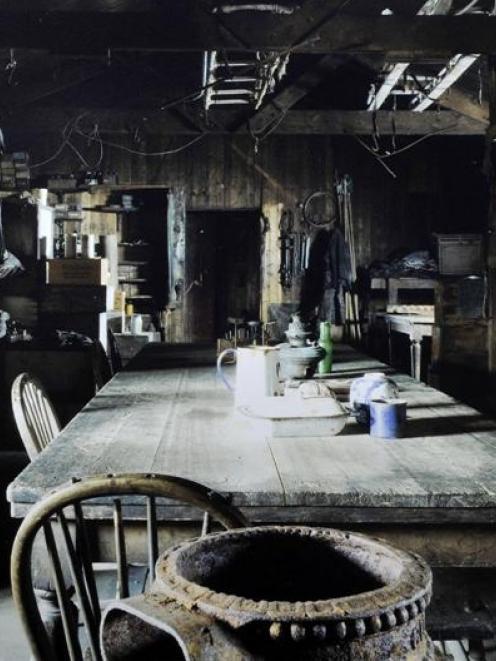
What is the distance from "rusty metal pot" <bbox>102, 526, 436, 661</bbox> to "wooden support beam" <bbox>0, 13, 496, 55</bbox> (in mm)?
4238

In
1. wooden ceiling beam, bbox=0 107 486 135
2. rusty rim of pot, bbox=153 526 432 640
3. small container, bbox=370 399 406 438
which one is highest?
wooden ceiling beam, bbox=0 107 486 135

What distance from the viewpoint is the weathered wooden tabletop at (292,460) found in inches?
61.6

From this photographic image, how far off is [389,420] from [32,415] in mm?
1190

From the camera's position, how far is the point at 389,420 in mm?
2123

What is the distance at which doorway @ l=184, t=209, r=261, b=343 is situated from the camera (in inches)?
408

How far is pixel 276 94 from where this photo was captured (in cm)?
829

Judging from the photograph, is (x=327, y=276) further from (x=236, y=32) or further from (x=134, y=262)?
(x=236, y=32)

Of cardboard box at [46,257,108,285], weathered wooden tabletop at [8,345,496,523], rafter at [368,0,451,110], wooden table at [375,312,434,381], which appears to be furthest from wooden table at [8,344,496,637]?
cardboard box at [46,257,108,285]

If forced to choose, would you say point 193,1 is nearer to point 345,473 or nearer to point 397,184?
point 345,473

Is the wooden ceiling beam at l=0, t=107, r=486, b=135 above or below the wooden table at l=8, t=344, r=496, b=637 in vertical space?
above

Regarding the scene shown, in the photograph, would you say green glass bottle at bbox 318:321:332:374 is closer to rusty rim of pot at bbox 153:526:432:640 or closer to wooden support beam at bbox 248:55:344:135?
rusty rim of pot at bbox 153:526:432:640

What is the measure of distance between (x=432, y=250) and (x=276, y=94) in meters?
2.63

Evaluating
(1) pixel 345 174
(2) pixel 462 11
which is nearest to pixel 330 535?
(2) pixel 462 11

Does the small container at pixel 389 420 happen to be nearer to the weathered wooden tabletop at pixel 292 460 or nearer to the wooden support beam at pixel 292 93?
the weathered wooden tabletop at pixel 292 460
